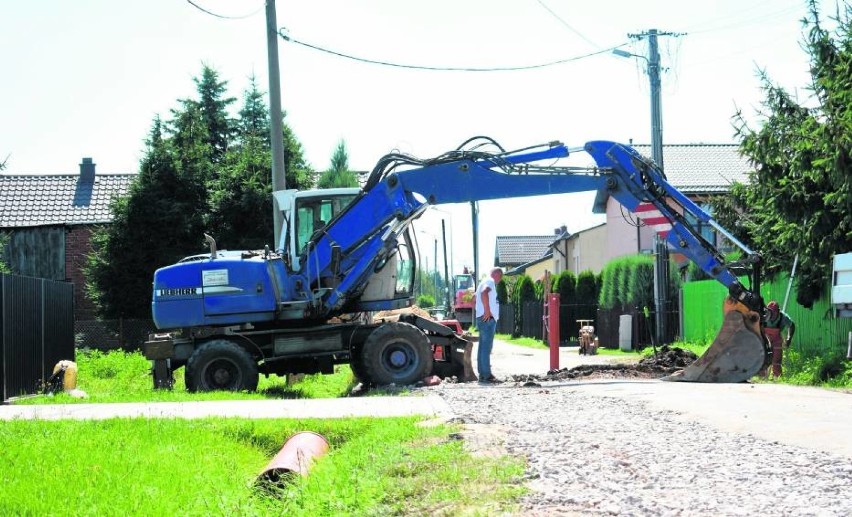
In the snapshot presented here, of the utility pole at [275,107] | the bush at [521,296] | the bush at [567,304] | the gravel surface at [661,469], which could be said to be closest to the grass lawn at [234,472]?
the gravel surface at [661,469]

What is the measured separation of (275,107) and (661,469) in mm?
16407

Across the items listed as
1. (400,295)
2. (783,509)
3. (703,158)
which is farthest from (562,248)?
(783,509)

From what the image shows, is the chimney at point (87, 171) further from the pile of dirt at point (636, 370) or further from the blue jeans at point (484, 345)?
the blue jeans at point (484, 345)

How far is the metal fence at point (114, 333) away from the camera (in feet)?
106

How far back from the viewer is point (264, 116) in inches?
2207

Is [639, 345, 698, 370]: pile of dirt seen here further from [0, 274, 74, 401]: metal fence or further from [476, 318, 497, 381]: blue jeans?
[0, 274, 74, 401]: metal fence

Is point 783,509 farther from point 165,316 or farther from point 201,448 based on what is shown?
point 165,316

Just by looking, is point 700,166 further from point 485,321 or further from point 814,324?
Result: point 485,321

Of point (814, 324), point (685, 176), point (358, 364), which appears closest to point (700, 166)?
point (685, 176)

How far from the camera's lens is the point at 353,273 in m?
17.7

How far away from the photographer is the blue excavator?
17531mm

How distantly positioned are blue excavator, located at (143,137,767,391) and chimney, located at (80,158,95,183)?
91.1 feet

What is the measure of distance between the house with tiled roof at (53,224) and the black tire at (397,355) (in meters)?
22.6

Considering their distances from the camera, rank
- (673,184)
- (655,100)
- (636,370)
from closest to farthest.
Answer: (636,370) → (655,100) → (673,184)
